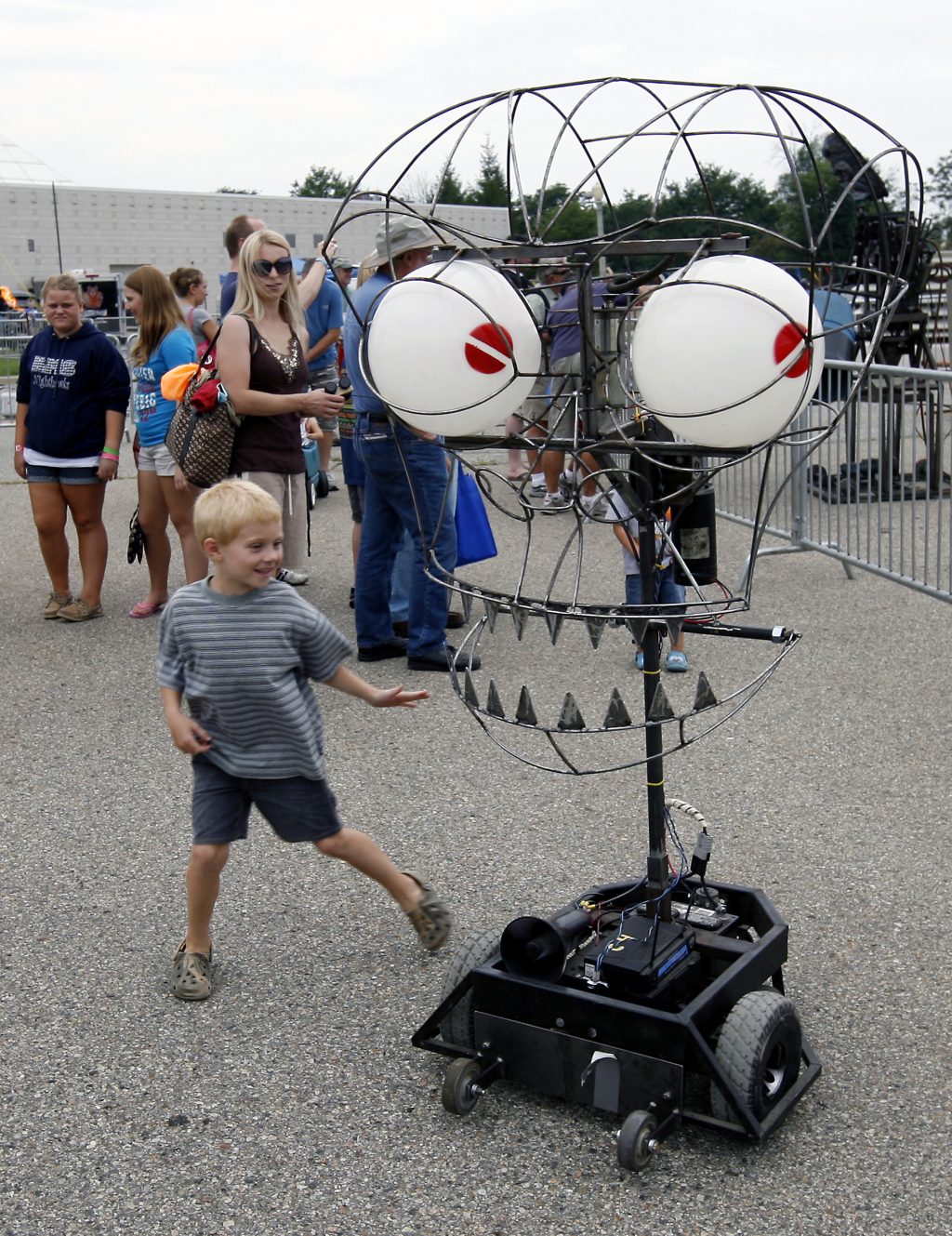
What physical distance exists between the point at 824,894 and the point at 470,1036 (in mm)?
1321

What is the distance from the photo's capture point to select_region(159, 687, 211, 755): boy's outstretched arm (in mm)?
3281

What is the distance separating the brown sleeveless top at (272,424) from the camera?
575cm

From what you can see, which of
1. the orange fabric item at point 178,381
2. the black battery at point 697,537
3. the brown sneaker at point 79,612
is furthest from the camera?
the brown sneaker at point 79,612

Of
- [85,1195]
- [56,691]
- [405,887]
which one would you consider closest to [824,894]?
[405,887]

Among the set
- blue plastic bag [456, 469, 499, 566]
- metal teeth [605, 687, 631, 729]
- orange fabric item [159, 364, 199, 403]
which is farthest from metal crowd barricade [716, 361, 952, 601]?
metal teeth [605, 687, 631, 729]

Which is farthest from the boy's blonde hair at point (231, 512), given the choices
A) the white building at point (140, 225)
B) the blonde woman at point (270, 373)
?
the white building at point (140, 225)

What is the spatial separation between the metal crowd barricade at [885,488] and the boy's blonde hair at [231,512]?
4050 mm

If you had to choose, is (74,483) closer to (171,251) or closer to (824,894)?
(824,894)

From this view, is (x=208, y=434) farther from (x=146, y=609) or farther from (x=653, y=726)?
(x=653, y=726)

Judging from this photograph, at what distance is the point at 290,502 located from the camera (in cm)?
606

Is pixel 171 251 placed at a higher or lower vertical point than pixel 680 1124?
higher

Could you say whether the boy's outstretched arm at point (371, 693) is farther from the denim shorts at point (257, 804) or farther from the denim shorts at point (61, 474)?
the denim shorts at point (61, 474)

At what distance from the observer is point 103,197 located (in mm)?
58875

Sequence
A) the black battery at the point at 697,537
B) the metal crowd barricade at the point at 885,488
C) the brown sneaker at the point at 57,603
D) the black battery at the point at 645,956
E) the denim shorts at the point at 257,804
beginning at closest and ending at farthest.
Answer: the black battery at the point at 645,956, the black battery at the point at 697,537, the denim shorts at the point at 257,804, the metal crowd barricade at the point at 885,488, the brown sneaker at the point at 57,603
